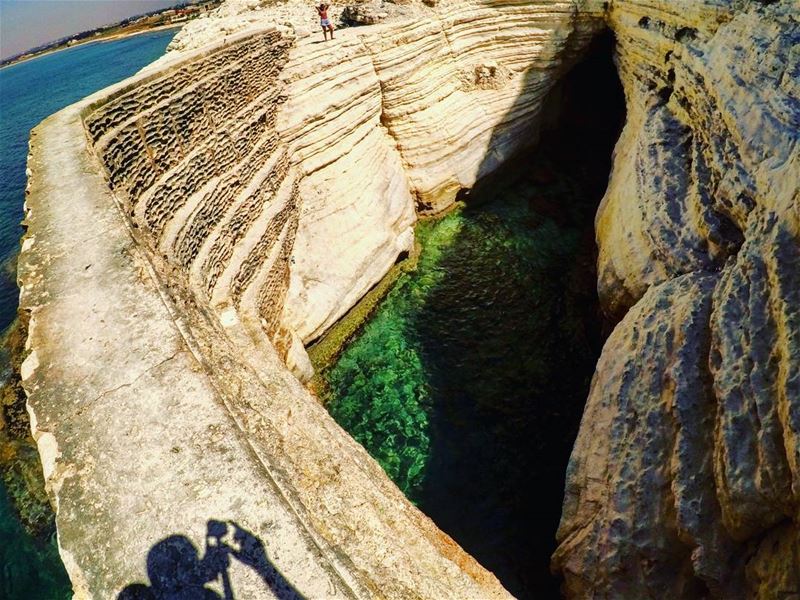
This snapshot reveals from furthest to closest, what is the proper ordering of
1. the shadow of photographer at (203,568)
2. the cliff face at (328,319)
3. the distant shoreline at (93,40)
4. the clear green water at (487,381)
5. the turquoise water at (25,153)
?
the distant shoreline at (93,40), the clear green water at (487,381), the turquoise water at (25,153), the cliff face at (328,319), the shadow of photographer at (203,568)

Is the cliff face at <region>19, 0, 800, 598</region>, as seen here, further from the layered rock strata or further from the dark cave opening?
the dark cave opening

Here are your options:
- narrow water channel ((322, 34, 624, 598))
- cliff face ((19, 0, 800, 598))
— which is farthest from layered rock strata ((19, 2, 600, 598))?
narrow water channel ((322, 34, 624, 598))

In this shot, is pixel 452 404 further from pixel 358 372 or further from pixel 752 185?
pixel 752 185

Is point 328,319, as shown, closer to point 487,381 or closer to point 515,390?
point 487,381

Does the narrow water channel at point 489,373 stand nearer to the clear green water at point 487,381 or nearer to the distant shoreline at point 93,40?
the clear green water at point 487,381

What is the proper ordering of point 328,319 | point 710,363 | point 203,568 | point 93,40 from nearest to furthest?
point 203,568, point 710,363, point 328,319, point 93,40

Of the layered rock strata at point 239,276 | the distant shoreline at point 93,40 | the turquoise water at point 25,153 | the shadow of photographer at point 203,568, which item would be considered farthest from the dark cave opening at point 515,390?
the distant shoreline at point 93,40

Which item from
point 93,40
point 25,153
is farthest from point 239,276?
point 93,40
